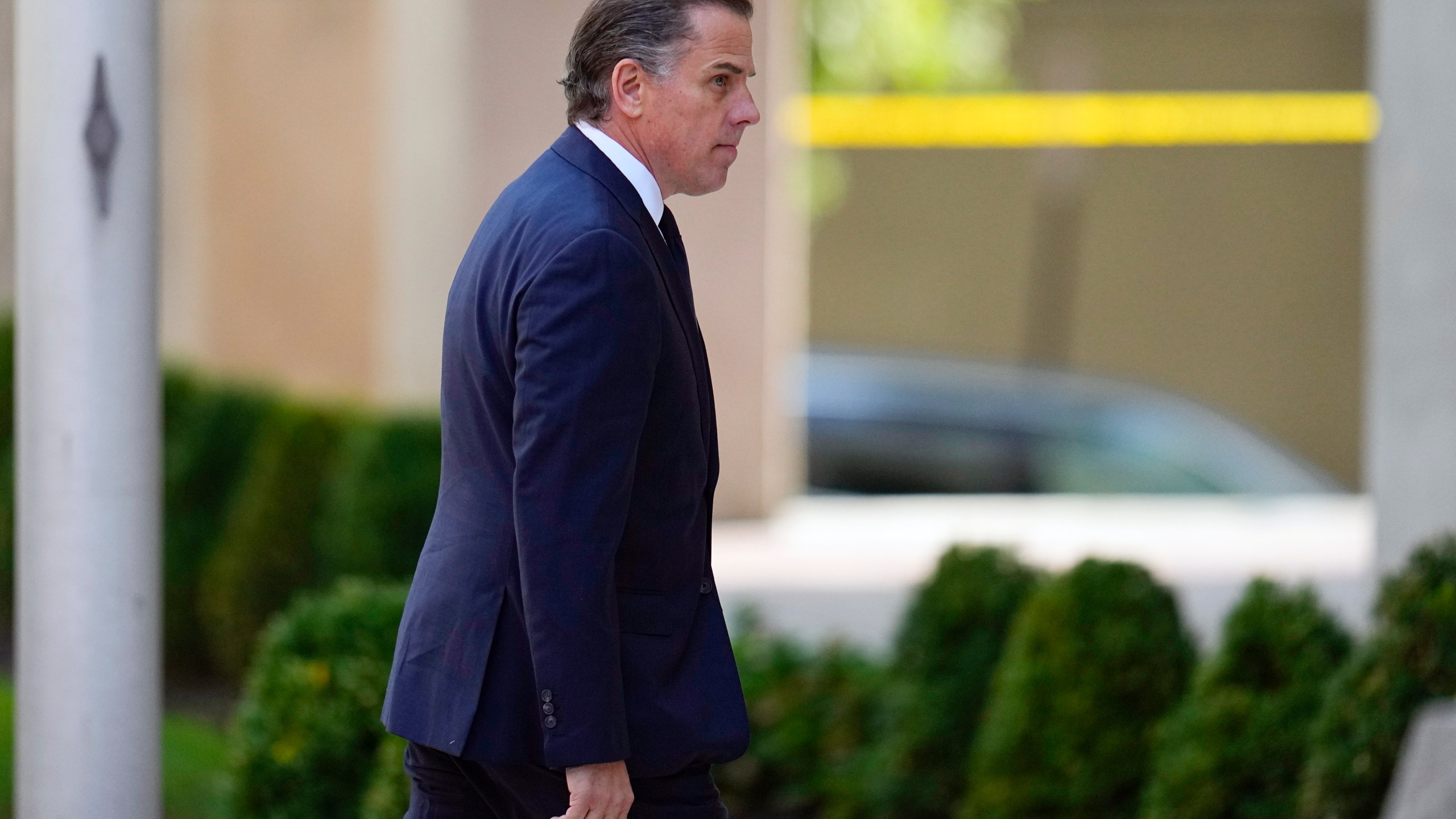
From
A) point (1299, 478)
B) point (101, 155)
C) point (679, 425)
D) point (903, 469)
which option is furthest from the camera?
point (903, 469)

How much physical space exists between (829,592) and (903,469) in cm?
340

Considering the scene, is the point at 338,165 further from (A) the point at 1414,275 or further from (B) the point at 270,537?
(A) the point at 1414,275

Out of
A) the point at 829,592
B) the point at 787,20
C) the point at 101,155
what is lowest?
the point at 829,592

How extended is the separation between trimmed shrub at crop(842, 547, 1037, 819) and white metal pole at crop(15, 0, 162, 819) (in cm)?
204

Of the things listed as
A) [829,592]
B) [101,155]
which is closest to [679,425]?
[101,155]

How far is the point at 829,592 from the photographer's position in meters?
7.75

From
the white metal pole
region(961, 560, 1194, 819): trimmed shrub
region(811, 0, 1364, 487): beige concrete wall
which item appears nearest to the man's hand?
the white metal pole

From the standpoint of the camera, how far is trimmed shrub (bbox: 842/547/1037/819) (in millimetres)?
4336

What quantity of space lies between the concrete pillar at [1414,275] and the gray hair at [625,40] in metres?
3.01

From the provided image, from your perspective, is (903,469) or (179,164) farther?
(903,469)

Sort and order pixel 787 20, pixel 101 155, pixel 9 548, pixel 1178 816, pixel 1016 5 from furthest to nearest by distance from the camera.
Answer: pixel 1016 5, pixel 787 20, pixel 9 548, pixel 1178 816, pixel 101 155

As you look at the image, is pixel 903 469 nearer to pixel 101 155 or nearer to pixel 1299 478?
pixel 1299 478

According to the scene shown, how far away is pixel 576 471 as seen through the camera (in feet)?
6.41

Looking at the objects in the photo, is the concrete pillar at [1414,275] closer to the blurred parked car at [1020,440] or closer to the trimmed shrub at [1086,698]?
the trimmed shrub at [1086,698]
